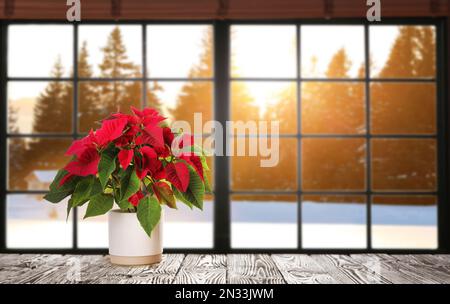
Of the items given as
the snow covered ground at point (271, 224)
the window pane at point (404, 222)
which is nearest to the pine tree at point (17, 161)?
the snow covered ground at point (271, 224)

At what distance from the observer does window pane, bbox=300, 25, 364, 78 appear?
1082 cm

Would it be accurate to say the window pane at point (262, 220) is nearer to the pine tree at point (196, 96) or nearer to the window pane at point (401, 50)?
the pine tree at point (196, 96)

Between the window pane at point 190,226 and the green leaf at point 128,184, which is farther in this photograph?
the window pane at point 190,226

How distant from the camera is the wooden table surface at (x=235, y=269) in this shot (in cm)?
90

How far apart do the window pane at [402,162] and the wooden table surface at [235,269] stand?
1186 centimetres

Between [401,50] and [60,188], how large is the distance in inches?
480

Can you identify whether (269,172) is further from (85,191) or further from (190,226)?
(85,191)

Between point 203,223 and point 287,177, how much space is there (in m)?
3.25

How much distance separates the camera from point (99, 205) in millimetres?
962

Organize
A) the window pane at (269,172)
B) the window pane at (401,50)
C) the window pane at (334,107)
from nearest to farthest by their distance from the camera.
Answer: the window pane at (401,50)
the window pane at (334,107)
the window pane at (269,172)

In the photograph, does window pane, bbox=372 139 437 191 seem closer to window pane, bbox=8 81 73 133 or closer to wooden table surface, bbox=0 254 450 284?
window pane, bbox=8 81 73 133

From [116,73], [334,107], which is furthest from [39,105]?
[334,107]
